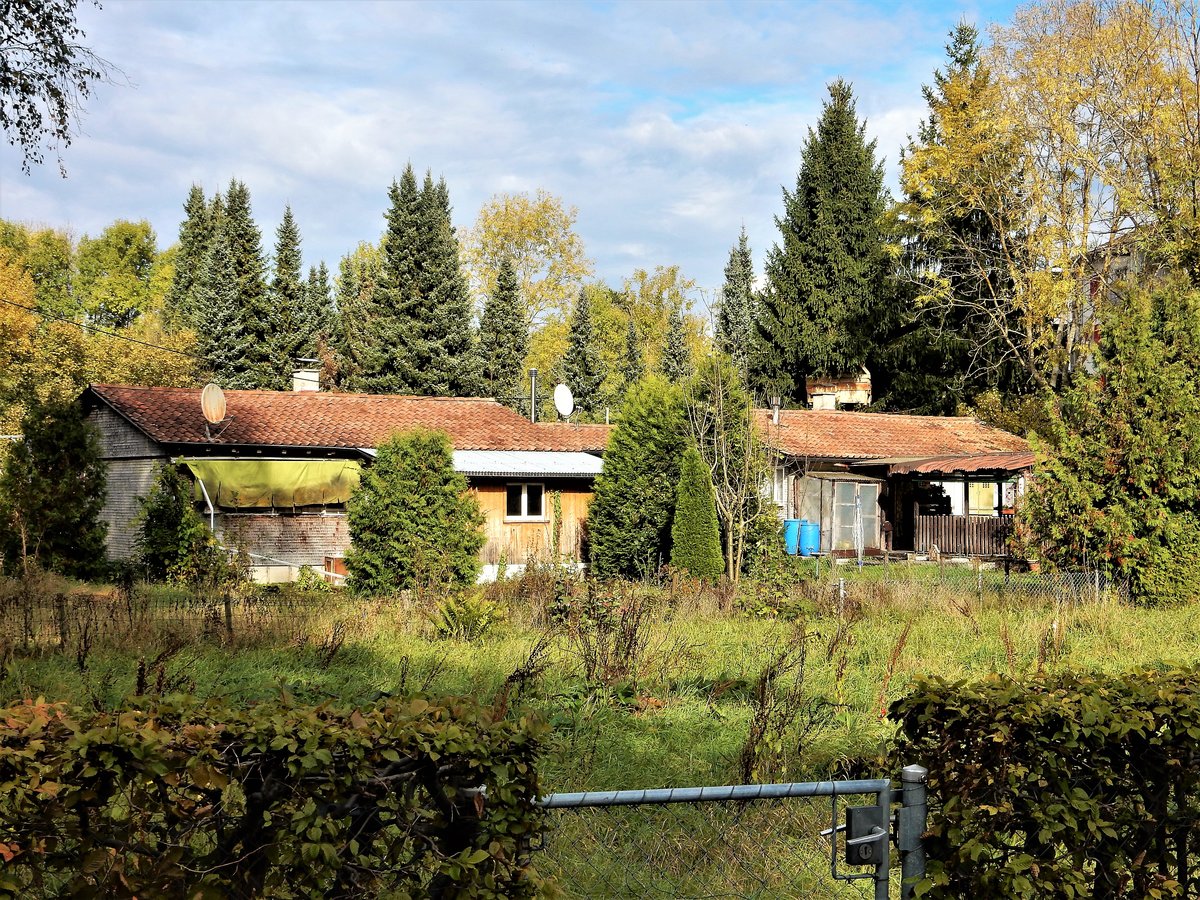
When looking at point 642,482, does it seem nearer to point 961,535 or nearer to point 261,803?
point 961,535

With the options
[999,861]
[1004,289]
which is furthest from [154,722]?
[1004,289]

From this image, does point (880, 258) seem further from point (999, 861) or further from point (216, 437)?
point (999, 861)

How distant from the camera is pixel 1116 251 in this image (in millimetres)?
31328

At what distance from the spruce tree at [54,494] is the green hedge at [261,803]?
692 inches

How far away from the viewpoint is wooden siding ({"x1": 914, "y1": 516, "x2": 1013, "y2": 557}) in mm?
27047

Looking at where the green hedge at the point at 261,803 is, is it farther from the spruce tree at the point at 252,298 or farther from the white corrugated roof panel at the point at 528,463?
the spruce tree at the point at 252,298

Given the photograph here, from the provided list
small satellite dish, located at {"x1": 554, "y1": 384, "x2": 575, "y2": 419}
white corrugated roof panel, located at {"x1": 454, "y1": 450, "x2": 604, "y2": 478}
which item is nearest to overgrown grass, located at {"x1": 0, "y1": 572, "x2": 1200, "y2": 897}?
white corrugated roof panel, located at {"x1": 454, "y1": 450, "x2": 604, "y2": 478}

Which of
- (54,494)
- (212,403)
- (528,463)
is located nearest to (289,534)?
(212,403)

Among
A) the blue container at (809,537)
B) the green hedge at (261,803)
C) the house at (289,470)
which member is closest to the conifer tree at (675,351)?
the house at (289,470)

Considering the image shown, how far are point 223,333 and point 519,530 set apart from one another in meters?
24.5

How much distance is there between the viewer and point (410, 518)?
57.2ft

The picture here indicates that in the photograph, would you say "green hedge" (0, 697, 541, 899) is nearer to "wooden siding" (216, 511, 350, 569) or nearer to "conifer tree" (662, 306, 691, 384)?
"wooden siding" (216, 511, 350, 569)

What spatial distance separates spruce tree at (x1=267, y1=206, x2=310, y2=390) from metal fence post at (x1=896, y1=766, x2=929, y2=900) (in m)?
46.6

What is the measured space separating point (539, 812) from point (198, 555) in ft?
57.9
